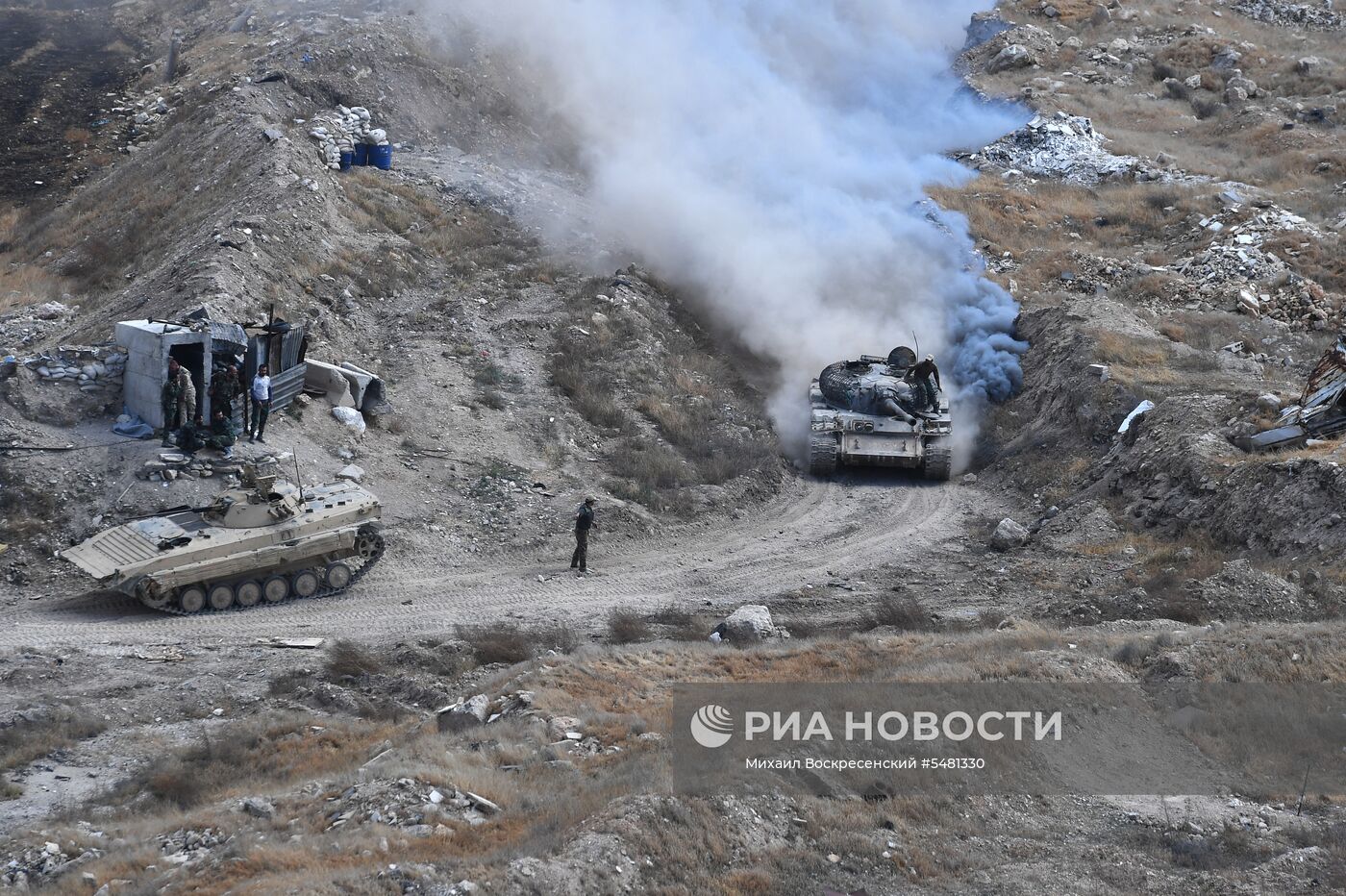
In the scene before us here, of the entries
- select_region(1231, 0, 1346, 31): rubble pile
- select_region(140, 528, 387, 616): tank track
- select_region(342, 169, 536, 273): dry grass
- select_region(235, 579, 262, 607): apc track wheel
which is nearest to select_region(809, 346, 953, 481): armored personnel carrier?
select_region(140, 528, 387, 616): tank track

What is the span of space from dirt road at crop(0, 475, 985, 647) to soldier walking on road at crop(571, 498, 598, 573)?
0.25 meters

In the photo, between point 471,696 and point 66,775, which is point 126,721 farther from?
point 471,696

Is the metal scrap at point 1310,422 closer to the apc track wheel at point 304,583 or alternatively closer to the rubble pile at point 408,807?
the apc track wheel at point 304,583

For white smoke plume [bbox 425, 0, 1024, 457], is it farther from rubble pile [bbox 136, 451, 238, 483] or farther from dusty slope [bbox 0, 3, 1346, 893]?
rubble pile [bbox 136, 451, 238, 483]

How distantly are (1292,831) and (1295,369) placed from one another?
59.6ft

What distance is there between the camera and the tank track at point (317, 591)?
55.5 ft

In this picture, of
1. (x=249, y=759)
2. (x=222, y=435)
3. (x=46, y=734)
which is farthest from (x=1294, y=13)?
(x=46, y=734)

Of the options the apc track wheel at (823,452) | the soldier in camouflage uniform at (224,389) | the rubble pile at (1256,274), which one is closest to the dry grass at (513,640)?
the soldier in camouflage uniform at (224,389)

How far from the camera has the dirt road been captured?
16594 mm

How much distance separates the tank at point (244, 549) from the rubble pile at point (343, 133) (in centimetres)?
1680

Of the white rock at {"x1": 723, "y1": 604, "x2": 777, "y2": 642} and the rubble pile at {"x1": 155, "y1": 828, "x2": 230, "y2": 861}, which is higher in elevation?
the white rock at {"x1": 723, "y1": 604, "x2": 777, "y2": 642}

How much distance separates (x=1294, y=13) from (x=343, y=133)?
141ft

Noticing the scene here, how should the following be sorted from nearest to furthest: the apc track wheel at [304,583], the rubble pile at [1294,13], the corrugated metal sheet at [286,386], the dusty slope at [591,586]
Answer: the dusty slope at [591,586], the apc track wheel at [304,583], the corrugated metal sheet at [286,386], the rubble pile at [1294,13]

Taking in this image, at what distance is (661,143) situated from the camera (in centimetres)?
3606
